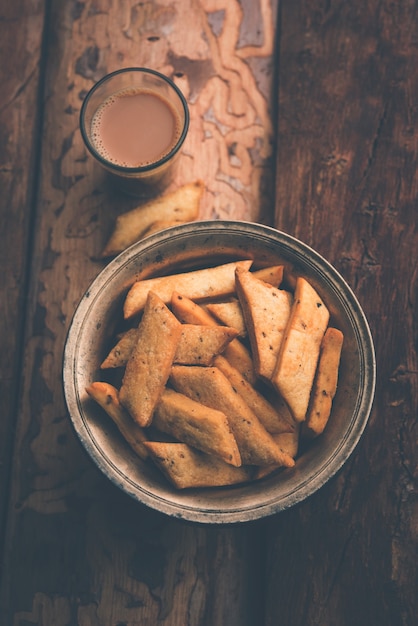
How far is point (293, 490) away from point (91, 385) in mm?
474

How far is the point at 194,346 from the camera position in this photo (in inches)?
50.1

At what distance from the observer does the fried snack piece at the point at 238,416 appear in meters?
1.23

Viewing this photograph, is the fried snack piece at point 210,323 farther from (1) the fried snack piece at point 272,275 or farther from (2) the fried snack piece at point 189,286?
(1) the fried snack piece at point 272,275

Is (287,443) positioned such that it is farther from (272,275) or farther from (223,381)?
(272,275)

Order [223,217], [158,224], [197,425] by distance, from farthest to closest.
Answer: [223,217]
[158,224]
[197,425]

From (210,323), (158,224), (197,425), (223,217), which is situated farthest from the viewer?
(223,217)

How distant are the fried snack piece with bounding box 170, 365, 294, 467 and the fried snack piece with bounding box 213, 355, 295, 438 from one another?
0.02m

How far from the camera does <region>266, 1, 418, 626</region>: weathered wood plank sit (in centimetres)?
152

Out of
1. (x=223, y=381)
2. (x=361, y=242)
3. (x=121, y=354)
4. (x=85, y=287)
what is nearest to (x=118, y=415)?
(x=121, y=354)

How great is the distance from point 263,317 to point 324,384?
0.19 metres

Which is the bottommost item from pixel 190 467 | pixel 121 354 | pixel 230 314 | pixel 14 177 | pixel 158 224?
pixel 190 467

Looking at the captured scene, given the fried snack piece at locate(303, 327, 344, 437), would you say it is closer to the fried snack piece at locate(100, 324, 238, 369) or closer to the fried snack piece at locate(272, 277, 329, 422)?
the fried snack piece at locate(272, 277, 329, 422)

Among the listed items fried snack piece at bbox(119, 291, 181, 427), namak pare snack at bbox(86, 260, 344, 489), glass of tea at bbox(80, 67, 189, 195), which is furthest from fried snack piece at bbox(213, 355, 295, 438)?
glass of tea at bbox(80, 67, 189, 195)

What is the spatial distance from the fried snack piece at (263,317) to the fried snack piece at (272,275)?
45mm
